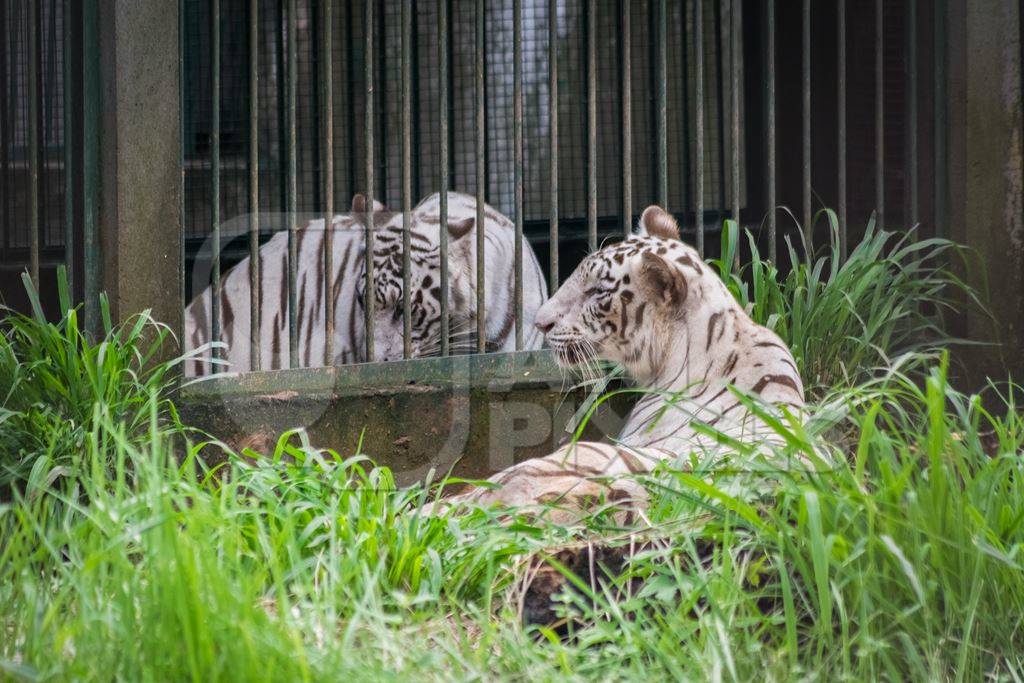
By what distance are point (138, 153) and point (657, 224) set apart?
159cm

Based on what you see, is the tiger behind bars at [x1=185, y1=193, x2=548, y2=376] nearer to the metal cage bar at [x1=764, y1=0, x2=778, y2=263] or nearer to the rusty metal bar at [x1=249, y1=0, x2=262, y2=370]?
the rusty metal bar at [x1=249, y1=0, x2=262, y2=370]

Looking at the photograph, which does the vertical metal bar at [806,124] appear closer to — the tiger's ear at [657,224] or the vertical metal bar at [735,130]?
the vertical metal bar at [735,130]

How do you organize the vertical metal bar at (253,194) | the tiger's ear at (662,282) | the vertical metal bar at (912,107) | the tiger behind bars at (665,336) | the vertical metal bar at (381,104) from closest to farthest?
the tiger behind bars at (665,336) < the tiger's ear at (662,282) < the vertical metal bar at (253,194) < the vertical metal bar at (912,107) < the vertical metal bar at (381,104)

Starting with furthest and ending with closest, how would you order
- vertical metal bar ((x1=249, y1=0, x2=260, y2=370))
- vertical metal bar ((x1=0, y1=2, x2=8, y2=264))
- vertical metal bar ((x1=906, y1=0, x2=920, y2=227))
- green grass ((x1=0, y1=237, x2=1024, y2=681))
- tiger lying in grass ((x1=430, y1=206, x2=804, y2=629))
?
vertical metal bar ((x1=0, y1=2, x2=8, y2=264)) < vertical metal bar ((x1=906, y1=0, x2=920, y2=227)) < vertical metal bar ((x1=249, y1=0, x2=260, y2=370)) < tiger lying in grass ((x1=430, y1=206, x2=804, y2=629)) < green grass ((x1=0, y1=237, x2=1024, y2=681))

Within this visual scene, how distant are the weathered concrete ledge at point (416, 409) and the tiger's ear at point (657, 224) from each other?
1.74 feet

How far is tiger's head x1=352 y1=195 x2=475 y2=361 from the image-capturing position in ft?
16.1

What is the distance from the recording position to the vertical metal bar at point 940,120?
4941 millimetres

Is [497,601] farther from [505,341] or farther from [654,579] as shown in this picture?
[505,341]

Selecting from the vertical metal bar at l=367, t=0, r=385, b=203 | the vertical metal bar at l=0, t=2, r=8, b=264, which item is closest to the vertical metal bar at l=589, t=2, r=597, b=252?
the vertical metal bar at l=367, t=0, r=385, b=203

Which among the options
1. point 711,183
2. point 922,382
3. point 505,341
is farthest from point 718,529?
point 711,183

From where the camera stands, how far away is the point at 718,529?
2600mm

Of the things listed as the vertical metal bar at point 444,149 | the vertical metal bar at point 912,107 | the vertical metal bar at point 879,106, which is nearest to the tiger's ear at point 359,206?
the vertical metal bar at point 444,149

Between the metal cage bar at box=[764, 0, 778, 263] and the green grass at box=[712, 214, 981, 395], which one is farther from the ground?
the metal cage bar at box=[764, 0, 778, 263]

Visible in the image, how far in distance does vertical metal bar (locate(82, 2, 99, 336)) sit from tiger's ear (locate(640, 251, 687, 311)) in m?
1.55
